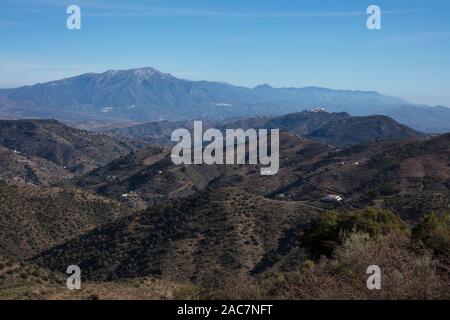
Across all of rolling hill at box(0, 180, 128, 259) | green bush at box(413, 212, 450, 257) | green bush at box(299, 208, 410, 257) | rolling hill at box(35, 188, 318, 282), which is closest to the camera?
green bush at box(413, 212, 450, 257)

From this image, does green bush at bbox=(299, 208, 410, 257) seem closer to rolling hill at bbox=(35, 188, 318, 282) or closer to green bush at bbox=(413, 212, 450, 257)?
green bush at bbox=(413, 212, 450, 257)

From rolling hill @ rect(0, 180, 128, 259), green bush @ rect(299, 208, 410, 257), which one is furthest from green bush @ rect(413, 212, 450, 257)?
rolling hill @ rect(0, 180, 128, 259)

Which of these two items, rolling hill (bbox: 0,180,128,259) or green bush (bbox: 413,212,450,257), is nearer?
green bush (bbox: 413,212,450,257)

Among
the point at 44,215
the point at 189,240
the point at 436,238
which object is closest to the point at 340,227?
the point at 436,238

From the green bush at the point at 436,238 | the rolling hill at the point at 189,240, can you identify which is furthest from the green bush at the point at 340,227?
the rolling hill at the point at 189,240

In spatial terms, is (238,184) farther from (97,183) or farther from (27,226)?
(27,226)

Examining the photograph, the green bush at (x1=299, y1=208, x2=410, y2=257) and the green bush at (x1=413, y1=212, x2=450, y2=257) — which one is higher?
the green bush at (x1=413, y1=212, x2=450, y2=257)

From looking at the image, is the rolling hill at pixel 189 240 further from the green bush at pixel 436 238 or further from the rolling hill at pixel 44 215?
the green bush at pixel 436 238

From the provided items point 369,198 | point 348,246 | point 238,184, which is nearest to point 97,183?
point 238,184

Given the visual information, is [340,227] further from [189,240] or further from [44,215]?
[44,215]
